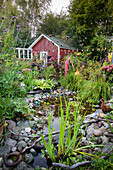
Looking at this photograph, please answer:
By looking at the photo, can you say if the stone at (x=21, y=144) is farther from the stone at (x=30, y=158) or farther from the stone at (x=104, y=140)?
the stone at (x=104, y=140)

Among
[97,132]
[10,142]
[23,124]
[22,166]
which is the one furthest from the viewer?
[23,124]

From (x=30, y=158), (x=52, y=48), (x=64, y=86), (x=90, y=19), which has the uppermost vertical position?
(x=90, y=19)

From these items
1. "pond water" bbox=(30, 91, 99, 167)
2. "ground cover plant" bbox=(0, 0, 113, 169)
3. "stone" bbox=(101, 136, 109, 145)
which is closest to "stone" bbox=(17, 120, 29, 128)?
"ground cover plant" bbox=(0, 0, 113, 169)

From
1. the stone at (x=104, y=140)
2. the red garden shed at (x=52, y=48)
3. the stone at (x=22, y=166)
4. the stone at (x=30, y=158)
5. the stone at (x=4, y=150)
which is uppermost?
the red garden shed at (x=52, y=48)

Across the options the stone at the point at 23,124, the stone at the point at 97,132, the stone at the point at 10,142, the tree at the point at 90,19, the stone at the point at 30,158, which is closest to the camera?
the stone at the point at 30,158

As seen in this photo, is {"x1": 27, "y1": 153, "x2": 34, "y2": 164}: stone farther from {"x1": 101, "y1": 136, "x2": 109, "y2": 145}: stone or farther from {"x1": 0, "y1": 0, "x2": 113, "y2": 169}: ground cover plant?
{"x1": 101, "y1": 136, "x2": 109, "y2": 145}: stone

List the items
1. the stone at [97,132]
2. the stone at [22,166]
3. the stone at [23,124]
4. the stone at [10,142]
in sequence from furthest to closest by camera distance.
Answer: the stone at [23,124], the stone at [97,132], the stone at [10,142], the stone at [22,166]

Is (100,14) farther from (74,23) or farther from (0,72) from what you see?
(0,72)

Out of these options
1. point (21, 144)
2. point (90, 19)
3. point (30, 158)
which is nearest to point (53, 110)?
point (21, 144)

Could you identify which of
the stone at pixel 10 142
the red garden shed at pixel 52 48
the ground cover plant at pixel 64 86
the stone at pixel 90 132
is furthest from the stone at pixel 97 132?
the red garden shed at pixel 52 48

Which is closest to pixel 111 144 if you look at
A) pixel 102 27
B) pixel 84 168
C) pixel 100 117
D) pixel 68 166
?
pixel 84 168

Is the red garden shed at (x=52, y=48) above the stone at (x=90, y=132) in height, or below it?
above

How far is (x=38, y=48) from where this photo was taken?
34.4 feet

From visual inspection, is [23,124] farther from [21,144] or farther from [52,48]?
[52,48]
